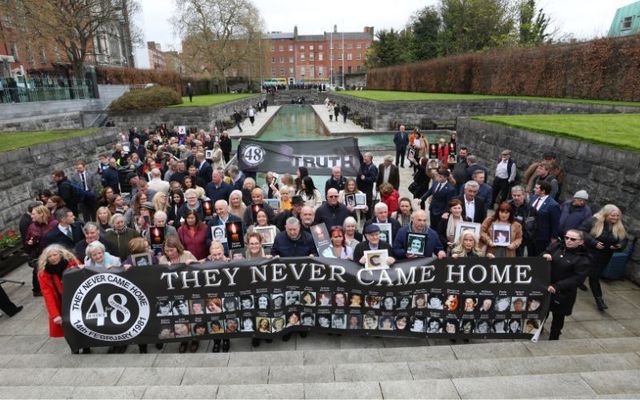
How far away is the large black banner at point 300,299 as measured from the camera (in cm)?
495

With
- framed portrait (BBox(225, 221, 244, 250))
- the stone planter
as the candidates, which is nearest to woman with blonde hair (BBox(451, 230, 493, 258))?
framed portrait (BBox(225, 221, 244, 250))

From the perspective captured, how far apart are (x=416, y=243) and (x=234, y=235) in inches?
111

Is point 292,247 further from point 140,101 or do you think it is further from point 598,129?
point 140,101

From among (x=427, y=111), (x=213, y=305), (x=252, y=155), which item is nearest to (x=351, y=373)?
(x=213, y=305)

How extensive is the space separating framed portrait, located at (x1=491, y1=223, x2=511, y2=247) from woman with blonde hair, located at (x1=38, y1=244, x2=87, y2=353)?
569 centimetres

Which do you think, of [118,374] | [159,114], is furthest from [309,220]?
[159,114]

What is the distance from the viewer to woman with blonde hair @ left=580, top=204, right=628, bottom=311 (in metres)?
5.77

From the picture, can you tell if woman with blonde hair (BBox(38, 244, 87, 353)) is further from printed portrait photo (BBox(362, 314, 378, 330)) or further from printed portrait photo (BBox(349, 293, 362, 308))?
printed portrait photo (BBox(362, 314, 378, 330))

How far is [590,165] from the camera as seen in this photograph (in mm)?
8227

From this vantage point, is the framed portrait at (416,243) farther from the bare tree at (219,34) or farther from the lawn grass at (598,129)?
the bare tree at (219,34)

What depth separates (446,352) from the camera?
15.7 feet

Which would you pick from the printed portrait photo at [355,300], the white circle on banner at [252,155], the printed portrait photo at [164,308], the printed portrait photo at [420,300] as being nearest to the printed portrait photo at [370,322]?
the printed portrait photo at [355,300]

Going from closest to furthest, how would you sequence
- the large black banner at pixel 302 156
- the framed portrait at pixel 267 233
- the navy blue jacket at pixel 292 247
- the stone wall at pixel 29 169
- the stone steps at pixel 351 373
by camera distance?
the stone steps at pixel 351 373, the navy blue jacket at pixel 292 247, the framed portrait at pixel 267 233, the large black banner at pixel 302 156, the stone wall at pixel 29 169

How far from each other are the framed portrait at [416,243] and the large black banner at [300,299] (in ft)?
1.30
